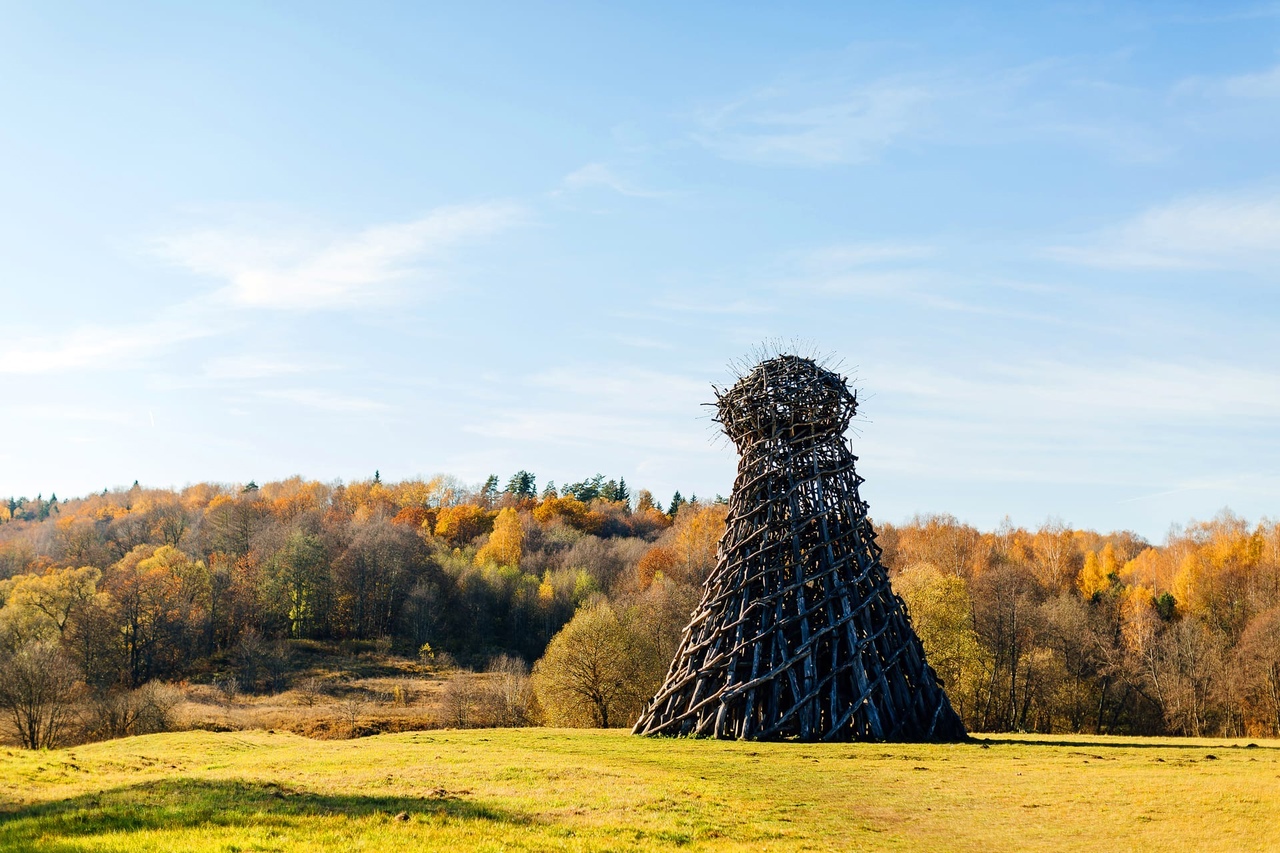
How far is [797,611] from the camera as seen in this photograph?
104ft

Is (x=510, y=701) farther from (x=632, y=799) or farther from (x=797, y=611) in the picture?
(x=632, y=799)

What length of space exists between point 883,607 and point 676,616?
2640 centimetres

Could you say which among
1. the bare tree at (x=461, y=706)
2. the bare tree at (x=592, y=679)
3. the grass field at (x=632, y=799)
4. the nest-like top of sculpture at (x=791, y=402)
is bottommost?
the bare tree at (x=461, y=706)

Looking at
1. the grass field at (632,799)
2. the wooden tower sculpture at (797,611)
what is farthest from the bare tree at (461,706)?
the grass field at (632,799)

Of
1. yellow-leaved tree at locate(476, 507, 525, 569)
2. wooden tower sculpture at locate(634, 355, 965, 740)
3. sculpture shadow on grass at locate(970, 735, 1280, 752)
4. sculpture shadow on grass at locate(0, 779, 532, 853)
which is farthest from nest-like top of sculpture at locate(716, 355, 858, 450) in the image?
yellow-leaved tree at locate(476, 507, 525, 569)

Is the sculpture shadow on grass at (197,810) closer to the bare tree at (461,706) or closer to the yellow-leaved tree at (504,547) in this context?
the bare tree at (461,706)

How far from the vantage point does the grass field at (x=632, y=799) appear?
1289 centimetres

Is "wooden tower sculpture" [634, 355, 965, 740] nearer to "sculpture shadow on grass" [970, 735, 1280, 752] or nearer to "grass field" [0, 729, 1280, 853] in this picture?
"sculpture shadow on grass" [970, 735, 1280, 752]

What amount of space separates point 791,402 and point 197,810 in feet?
79.3

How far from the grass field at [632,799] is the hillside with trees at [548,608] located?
21157 millimetres

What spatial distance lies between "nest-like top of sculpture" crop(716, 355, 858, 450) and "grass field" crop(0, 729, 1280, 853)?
40.5 ft

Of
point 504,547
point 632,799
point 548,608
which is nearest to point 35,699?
point 632,799

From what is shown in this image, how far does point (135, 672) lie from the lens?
7012 centimetres

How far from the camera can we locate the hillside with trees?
45938mm
